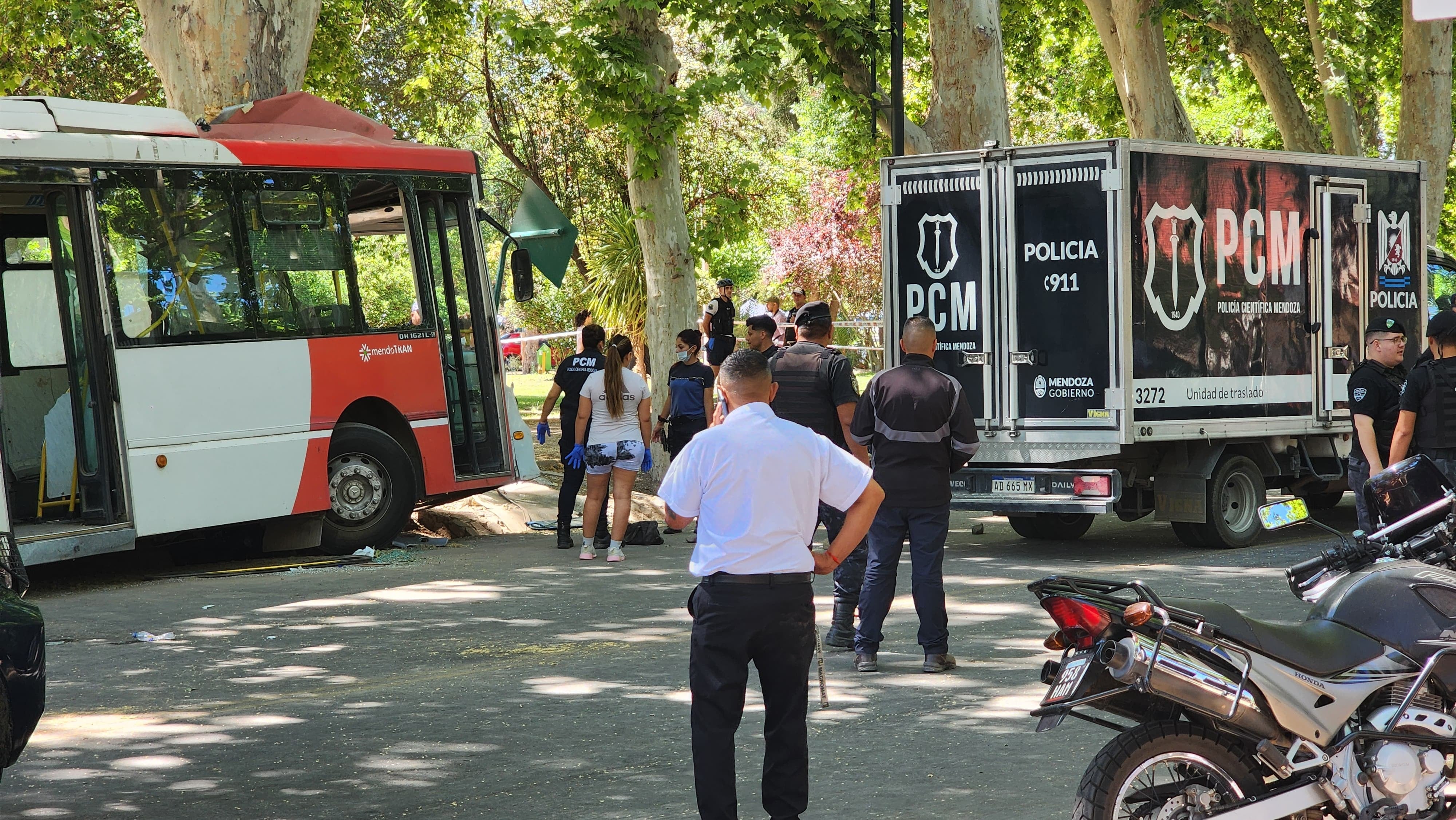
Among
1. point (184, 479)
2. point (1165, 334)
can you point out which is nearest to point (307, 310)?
point (184, 479)

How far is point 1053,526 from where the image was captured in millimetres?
12859

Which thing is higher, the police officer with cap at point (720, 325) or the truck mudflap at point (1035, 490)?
the police officer with cap at point (720, 325)

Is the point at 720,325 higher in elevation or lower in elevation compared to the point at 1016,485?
higher

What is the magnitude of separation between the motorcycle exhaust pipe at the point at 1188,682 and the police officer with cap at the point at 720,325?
12.9m

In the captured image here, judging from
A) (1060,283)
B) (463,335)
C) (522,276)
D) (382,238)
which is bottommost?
(463,335)

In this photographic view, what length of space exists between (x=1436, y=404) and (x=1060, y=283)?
3.64 m

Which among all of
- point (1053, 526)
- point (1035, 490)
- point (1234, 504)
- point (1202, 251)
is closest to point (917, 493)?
point (1035, 490)

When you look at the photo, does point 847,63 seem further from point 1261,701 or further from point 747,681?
point 1261,701

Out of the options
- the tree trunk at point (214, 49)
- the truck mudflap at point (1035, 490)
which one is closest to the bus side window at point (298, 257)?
the tree trunk at point (214, 49)

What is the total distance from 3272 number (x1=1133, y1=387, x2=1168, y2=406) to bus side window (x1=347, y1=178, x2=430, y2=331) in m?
5.82

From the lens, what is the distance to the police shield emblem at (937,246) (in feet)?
38.7

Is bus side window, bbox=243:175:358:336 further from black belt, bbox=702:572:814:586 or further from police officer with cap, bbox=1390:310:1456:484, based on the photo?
black belt, bbox=702:572:814:586

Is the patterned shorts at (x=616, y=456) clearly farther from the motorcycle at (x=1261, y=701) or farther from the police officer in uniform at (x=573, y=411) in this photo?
the motorcycle at (x=1261, y=701)

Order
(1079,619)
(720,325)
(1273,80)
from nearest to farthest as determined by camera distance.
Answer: (1079,619), (720,325), (1273,80)
